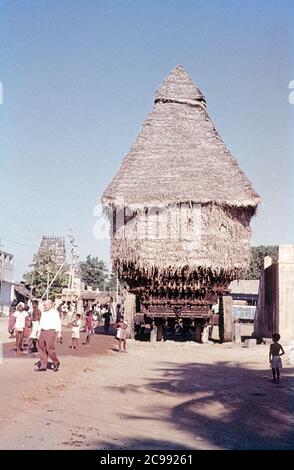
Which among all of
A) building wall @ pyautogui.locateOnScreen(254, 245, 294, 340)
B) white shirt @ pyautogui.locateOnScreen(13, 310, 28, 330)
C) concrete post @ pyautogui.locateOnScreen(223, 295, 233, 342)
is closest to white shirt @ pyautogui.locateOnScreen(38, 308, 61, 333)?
white shirt @ pyautogui.locateOnScreen(13, 310, 28, 330)

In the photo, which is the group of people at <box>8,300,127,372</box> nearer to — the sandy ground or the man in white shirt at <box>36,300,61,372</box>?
the man in white shirt at <box>36,300,61,372</box>

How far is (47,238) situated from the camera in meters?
80.2

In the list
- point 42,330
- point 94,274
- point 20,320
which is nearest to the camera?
point 42,330

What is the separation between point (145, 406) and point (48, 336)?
13.8 feet

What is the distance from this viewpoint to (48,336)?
11164 millimetres

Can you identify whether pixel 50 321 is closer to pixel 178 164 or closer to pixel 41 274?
pixel 178 164

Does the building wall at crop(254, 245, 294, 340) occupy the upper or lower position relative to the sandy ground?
upper

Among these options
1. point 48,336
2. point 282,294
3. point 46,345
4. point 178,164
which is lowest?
point 46,345

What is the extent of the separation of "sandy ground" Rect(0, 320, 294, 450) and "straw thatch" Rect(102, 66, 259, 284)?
4475mm

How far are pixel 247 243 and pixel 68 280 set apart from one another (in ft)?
136

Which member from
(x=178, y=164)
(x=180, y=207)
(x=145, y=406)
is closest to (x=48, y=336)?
(x=145, y=406)

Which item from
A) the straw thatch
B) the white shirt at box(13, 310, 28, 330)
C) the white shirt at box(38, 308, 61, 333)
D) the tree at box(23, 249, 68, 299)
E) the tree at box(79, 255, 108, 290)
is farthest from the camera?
the tree at box(79, 255, 108, 290)

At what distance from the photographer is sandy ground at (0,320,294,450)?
550cm
